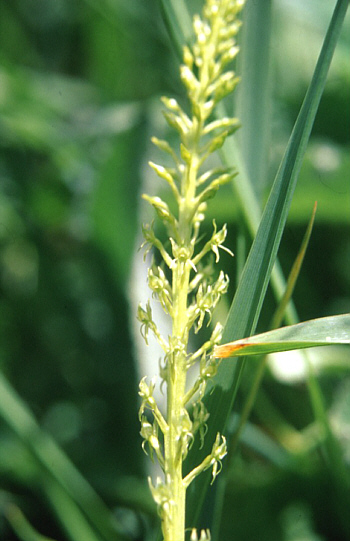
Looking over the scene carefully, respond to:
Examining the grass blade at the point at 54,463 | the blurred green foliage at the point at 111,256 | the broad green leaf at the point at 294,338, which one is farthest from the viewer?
the blurred green foliage at the point at 111,256

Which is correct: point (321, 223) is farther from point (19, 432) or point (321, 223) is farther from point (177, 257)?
point (177, 257)

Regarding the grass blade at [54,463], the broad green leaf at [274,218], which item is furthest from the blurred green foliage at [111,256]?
the broad green leaf at [274,218]

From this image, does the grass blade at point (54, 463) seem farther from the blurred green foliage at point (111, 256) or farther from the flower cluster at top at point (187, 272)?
the flower cluster at top at point (187, 272)

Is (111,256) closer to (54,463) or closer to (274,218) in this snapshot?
(54,463)

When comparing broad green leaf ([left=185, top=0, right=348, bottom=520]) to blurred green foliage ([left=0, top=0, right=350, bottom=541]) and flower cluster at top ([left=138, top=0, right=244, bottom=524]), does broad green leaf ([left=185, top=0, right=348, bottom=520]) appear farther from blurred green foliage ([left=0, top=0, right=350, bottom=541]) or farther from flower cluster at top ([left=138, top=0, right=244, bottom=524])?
blurred green foliage ([left=0, top=0, right=350, bottom=541])

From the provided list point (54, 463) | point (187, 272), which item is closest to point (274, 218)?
point (187, 272)
